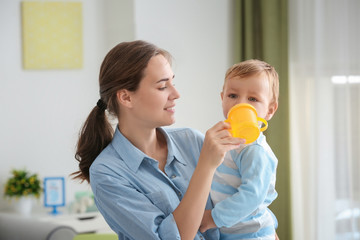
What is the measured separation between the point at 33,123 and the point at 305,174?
2375 millimetres

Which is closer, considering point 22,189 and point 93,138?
point 93,138

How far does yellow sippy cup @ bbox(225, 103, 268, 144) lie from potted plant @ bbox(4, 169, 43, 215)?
122 inches

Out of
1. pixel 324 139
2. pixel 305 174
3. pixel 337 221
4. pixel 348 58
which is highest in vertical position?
pixel 348 58

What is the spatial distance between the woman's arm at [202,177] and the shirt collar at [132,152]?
0.81 feet

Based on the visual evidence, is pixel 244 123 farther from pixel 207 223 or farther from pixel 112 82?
pixel 112 82

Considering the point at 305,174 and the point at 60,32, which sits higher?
the point at 60,32

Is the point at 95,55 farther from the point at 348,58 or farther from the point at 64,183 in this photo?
the point at 348,58

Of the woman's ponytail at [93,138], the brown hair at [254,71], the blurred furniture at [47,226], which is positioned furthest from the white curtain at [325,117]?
the woman's ponytail at [93,138]

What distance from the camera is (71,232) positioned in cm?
314

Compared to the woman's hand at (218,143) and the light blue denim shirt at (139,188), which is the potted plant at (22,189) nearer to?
the light blue denim shirt at (139,188)

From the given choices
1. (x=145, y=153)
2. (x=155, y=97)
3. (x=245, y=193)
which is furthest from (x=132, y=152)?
(x=245, y=193)

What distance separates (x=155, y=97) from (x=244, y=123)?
382mm

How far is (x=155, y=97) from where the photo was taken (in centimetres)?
172

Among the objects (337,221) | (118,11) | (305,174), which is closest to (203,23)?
(118,11)
